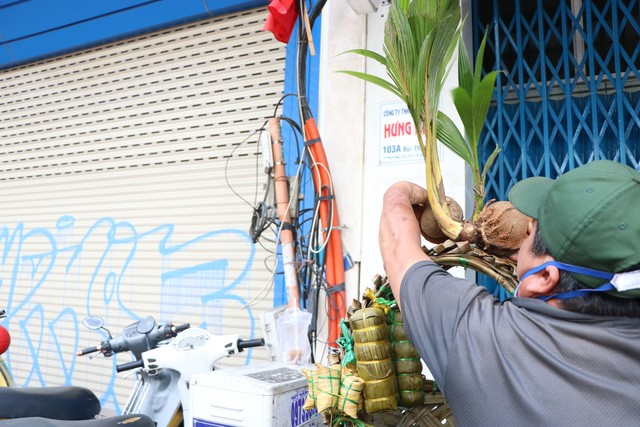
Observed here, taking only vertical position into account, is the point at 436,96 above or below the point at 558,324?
above

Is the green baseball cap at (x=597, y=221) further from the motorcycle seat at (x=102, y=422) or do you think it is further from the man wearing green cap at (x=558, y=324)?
the motorcycle seat at (x=102, y=422)

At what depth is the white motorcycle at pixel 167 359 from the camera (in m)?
2.84

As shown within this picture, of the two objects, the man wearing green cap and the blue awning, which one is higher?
the blue awning

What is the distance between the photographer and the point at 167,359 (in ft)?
9.29

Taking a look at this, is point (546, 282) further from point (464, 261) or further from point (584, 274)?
point (464, 261)

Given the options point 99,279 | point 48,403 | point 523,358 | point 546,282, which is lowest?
point 48,403

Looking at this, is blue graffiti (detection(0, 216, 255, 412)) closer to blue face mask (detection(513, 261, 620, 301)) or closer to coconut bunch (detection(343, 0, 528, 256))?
coconut bunch (detection(343, 0, 528, 256))

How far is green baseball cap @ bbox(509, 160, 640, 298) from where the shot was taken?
117cm

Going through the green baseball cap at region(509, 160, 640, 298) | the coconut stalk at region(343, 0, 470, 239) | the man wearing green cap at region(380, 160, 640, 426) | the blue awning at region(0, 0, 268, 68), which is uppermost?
the blue awning at region(0, 0, 268, 68)

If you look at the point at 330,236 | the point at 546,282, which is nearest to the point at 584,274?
the point at 546,282

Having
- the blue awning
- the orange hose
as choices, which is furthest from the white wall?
the blue awning

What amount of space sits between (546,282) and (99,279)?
481 centimetres

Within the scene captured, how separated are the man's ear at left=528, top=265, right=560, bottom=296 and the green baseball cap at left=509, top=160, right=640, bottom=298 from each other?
0.04 m

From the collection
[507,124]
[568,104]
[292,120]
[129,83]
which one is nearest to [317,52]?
[292,120]
